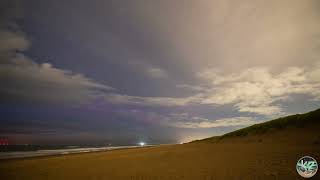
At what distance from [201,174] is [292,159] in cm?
493

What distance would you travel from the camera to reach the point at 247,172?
12148mm

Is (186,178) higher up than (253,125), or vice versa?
(253,125)

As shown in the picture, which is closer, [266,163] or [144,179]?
[144,179]

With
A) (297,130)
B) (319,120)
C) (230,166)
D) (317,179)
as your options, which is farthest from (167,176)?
(319,120)

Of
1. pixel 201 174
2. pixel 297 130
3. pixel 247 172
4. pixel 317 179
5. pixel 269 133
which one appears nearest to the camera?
pixel 317 179

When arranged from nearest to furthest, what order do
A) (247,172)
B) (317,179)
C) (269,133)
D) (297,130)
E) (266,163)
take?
(317,179) < (247,172) < (266,163) < (297,130) < (269,133)

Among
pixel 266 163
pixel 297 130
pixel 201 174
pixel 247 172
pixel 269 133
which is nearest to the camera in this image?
pixel 247 172

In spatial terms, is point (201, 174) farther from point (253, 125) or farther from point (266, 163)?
point (253, 125)

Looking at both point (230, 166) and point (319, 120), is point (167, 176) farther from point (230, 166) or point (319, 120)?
point (319, 120)

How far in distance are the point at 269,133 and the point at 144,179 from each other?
915 inches

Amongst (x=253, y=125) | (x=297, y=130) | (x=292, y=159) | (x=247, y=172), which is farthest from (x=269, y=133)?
(x=247, y=172)

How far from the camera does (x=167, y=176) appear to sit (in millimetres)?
13086

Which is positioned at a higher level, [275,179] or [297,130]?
[297,130]

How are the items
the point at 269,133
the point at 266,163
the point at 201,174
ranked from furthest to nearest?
the point at 269,133, the point at 266,163, the point at 201,174
